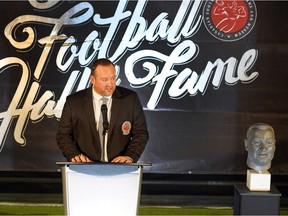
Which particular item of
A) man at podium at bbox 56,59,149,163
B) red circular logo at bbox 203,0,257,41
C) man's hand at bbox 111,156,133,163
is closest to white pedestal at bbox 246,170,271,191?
man at podium at bbox 56,59,149,163

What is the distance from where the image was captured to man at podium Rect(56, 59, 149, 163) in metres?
2.72

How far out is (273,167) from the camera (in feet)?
14.0

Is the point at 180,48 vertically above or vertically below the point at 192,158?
above

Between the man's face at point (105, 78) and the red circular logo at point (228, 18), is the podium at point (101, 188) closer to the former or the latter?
the man's face at point (105, 78)

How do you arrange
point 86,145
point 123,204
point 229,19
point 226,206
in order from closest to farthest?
point 123,204, point 86,145, point 229,19, point 226,206

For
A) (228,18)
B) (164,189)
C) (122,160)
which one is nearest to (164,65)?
(228,18)

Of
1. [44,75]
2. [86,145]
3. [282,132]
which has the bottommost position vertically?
[86,145]

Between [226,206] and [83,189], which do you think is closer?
[83,189]

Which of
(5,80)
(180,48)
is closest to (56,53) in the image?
(5,80)

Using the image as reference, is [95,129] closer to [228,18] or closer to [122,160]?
[122,160]

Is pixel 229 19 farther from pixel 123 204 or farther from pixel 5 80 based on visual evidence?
pixel 123 204

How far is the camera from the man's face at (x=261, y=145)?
9.84ft

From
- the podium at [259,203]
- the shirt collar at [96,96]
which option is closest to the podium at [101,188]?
the shirt collar at [96,96]

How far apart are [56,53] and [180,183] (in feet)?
5.30
